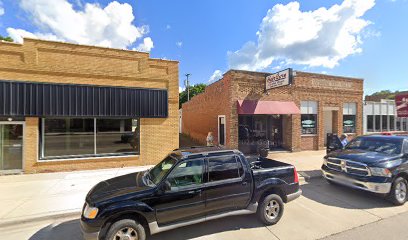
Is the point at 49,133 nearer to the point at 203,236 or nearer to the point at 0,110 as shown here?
the point at 0,110

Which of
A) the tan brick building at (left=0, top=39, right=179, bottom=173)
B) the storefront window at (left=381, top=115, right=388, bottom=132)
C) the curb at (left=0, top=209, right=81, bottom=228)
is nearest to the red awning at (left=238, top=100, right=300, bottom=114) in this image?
the tan brick building at (left=0, top=39, right=179, bottom=173)

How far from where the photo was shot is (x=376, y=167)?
19.0 ft

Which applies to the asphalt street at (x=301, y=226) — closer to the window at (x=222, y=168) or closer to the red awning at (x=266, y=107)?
the window at (x=222, y=168)

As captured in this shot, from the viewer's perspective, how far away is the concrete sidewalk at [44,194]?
198 inches

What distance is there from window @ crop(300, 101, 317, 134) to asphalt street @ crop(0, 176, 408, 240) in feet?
26.9

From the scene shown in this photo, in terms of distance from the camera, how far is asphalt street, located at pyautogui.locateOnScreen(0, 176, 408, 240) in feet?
13.5

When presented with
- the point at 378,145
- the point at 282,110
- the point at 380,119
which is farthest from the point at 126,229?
the point at 380,119

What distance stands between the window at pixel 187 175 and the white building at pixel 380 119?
55.6ft

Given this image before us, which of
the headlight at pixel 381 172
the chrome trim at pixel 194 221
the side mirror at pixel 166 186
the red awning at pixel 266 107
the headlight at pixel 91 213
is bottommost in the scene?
the chrome trim at pixel 194 221

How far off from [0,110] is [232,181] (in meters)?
9.25

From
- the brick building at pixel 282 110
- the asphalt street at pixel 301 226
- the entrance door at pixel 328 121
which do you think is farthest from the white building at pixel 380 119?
the asphalt street at pixel 301 226

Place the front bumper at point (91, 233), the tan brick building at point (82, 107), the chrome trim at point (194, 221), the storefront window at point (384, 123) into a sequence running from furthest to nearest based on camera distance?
the storefront window at point (384, 123) → the tan brick building at point (82, 107) → the chrome trim at point (194, 221) → the front bumper at point (91, 233)

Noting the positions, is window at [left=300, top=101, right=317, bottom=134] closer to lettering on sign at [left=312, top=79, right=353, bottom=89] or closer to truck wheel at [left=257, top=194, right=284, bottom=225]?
lettering on sign at [left=312, top=79, right=353, bottom=89]

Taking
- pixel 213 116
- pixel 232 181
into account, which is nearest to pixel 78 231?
pixel 232 181
